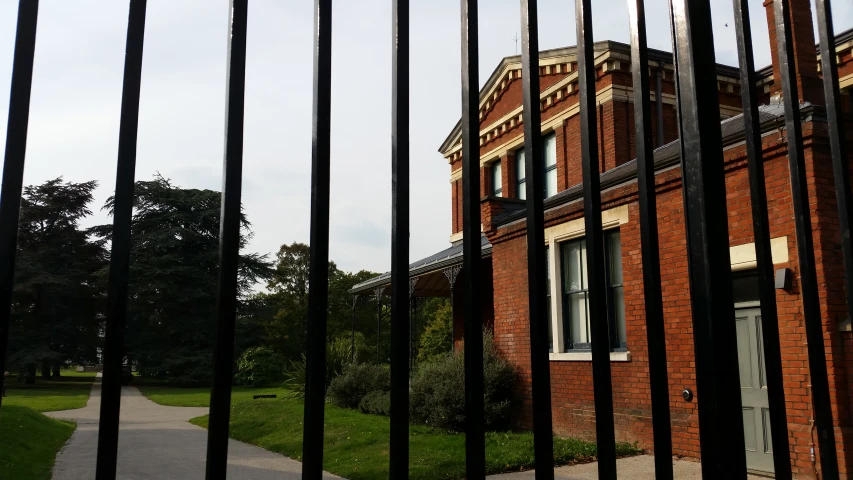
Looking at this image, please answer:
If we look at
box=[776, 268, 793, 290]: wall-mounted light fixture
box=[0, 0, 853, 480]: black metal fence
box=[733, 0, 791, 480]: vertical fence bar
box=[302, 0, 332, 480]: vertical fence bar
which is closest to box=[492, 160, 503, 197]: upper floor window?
box=[776, 268, 793, 290]: wall-mounted light fixture

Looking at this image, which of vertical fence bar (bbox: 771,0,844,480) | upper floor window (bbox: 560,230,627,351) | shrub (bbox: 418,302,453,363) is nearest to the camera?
vertical fence bar (bbox: 771,0,844,480)

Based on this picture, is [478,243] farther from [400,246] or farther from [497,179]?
[497,179]

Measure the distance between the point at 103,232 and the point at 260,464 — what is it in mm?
34601

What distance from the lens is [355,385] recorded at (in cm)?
1689

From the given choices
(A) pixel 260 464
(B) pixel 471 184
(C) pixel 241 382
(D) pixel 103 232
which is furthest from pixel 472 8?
(D) pixel 103 232

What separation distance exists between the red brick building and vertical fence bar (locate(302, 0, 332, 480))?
7675mm

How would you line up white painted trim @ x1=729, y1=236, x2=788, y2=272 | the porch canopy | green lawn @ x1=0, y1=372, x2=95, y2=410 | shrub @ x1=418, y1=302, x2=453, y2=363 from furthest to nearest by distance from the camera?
shrub @ x1=418, y1=302, x2=453, y2=363, green lawn @ x1=0, y1=372, x2=95, y2=410, the porch canopy, white painted trim @ x1=729, y1=236, x2=788, y2=272

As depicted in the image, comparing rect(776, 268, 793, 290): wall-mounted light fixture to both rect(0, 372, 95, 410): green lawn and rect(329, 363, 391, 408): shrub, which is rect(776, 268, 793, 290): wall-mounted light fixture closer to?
rect(329, 363, 391, 408): shrub

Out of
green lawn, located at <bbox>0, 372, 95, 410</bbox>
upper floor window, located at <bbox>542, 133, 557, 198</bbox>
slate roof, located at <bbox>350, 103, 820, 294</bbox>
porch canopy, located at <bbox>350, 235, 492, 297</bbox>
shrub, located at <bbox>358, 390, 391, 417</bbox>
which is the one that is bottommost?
green lawn, located at <bbox>0, 372, 95, 410</bbox>

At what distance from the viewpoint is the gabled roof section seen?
18172 mm

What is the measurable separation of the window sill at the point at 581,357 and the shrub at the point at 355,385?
19.4 ft

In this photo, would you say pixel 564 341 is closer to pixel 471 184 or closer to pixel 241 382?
pixel 471 184

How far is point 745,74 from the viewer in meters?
1.95

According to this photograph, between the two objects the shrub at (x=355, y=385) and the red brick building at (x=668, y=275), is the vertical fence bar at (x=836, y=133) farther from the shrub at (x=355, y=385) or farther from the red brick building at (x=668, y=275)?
the shrub at (x=355, y=385)
